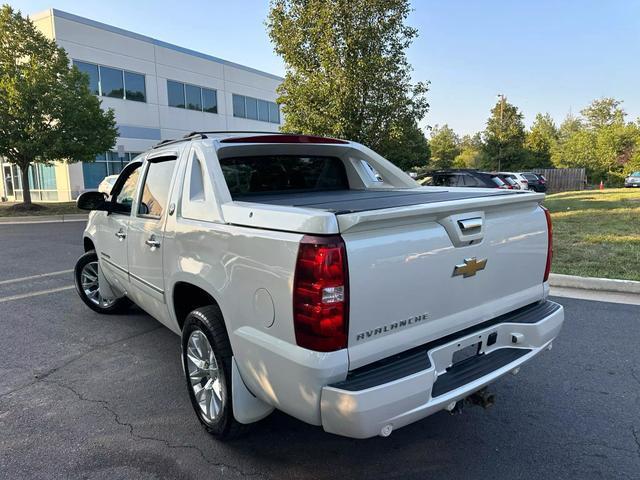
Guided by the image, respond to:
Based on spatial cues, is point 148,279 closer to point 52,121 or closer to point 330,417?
point 330,417

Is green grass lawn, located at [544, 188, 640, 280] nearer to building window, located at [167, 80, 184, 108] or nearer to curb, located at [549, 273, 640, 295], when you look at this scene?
curb, located at [549, 273, 640, 295]

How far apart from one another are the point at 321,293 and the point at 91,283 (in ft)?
15.3

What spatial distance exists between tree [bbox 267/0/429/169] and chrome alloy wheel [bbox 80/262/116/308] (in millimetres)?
9683

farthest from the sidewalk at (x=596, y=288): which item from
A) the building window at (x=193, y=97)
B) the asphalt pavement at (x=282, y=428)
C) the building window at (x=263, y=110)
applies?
the building window at (x=263, y=110)

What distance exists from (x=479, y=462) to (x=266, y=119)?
3876 cm

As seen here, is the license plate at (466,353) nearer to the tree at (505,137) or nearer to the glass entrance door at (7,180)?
the glass entrance door at (7,180)

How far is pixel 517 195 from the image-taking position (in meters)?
2.99

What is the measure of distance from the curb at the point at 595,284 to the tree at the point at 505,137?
3911cm

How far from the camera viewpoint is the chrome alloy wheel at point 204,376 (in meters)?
2.92

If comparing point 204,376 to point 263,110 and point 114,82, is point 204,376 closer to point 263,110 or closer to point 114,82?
point 114,82

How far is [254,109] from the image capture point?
37.8 m

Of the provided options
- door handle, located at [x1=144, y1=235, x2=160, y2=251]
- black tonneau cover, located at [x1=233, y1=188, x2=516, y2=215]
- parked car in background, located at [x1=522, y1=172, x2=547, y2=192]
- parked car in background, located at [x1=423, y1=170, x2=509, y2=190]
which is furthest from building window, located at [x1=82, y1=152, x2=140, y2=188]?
black tonneau cover, located at [x1=233, y1=188, x2=516, y2=215]

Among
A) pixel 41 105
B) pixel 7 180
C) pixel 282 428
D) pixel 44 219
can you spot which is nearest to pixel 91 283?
pixel 282 428

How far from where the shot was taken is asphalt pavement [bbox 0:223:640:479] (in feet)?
8.87
